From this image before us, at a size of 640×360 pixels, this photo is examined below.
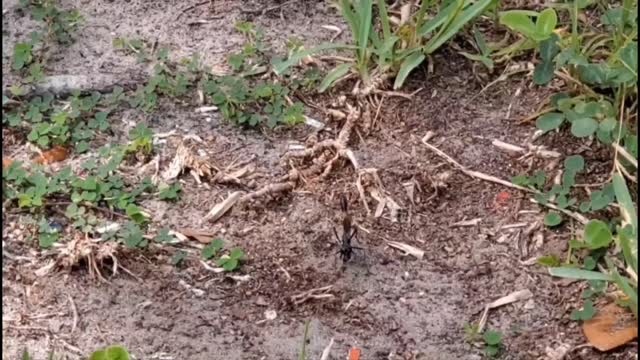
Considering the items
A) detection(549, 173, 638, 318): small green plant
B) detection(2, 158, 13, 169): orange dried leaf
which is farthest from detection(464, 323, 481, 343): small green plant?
detection(2, 158, 13, 169): orange dried leaf

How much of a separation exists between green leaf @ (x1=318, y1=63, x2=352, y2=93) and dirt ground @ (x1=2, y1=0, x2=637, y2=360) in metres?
0.15

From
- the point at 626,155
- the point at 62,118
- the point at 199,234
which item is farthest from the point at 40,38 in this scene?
the point at 626,155

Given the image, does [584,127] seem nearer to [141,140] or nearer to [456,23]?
[456,23]

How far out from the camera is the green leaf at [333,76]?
315 centimetres

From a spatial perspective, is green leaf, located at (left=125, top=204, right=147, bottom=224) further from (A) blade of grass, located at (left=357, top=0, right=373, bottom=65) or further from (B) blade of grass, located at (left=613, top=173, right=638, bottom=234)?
(B) blade of grass, located at (left=613, top=173, right=638, bottom=234)

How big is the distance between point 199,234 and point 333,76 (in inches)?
25.8

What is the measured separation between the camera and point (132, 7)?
11.4ft

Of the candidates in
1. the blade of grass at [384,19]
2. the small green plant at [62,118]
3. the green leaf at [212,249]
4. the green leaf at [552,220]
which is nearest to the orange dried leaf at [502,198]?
the green leaf at [552,220]

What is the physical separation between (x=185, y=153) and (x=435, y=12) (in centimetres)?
89

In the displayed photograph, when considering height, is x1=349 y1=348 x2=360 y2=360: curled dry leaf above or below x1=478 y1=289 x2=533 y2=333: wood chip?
below

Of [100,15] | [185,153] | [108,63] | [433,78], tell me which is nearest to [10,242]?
[185,153]

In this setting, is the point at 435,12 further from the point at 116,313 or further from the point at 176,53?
the point at 116,313

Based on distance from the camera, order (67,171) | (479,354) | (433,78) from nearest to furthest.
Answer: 1. (479,354)
2. (67,171)
3. (433,78)

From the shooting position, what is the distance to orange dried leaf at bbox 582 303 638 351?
2461 mm
